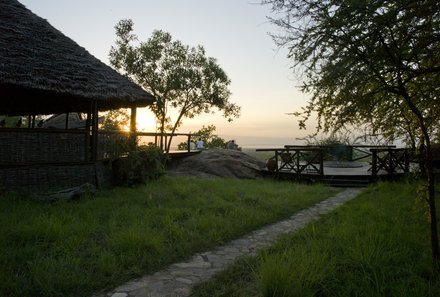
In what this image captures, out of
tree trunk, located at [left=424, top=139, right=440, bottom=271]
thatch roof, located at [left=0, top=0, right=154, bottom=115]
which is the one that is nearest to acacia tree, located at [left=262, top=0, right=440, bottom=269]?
tree trunk, located at [left=424, top=139, right=440, bottom=271]

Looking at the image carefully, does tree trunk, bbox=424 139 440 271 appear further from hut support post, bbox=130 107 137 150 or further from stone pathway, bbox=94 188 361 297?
hut support post, bbox=130 107 137 150

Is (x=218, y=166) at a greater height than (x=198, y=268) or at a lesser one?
greater

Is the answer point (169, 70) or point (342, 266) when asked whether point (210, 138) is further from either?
point (342, 266)

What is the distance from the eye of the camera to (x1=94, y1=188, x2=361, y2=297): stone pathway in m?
3.60

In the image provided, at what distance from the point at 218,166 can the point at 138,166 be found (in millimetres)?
5428

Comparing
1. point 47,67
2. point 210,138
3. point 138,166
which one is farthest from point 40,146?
point 210,138

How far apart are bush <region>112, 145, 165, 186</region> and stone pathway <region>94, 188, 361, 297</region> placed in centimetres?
529

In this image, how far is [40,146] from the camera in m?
8.80

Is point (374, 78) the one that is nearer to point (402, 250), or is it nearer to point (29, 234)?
Result: point (402, 250)

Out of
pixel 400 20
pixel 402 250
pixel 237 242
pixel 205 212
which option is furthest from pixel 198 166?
pixel 400 20

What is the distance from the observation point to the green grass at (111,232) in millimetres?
3803

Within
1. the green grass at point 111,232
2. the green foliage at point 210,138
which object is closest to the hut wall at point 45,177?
the green grass at point 111,232

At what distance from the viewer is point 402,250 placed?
4.70m

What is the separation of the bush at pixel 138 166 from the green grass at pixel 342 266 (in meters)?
6.16
